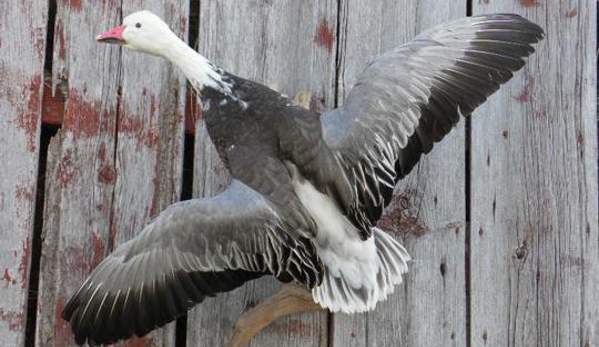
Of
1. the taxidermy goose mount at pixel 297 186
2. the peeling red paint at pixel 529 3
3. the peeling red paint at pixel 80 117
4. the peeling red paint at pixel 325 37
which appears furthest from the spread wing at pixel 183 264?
the peeling red paint at pixel 529 3

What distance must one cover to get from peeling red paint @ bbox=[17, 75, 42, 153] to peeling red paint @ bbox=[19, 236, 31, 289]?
9.0 inches

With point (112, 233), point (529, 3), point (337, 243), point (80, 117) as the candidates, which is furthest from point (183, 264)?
point (529, 3)

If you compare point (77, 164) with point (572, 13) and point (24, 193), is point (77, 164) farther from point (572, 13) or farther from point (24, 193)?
point (572, 13)

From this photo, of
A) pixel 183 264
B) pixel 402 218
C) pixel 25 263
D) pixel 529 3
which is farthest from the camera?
pixel 529 3

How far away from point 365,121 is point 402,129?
9cm

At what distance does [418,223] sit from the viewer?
2191 millimetres

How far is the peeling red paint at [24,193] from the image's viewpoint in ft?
6.78

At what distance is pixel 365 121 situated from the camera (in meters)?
1.99

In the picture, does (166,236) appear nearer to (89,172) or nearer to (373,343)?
(89,172)

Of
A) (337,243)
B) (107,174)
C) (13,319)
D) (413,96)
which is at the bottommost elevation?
(13,319)

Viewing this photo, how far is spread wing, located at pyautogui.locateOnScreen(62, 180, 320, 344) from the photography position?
190cm

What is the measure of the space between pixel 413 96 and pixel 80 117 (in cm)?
81

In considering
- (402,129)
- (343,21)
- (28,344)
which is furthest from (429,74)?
(28,344)

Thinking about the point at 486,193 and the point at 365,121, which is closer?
the point at 365,121
